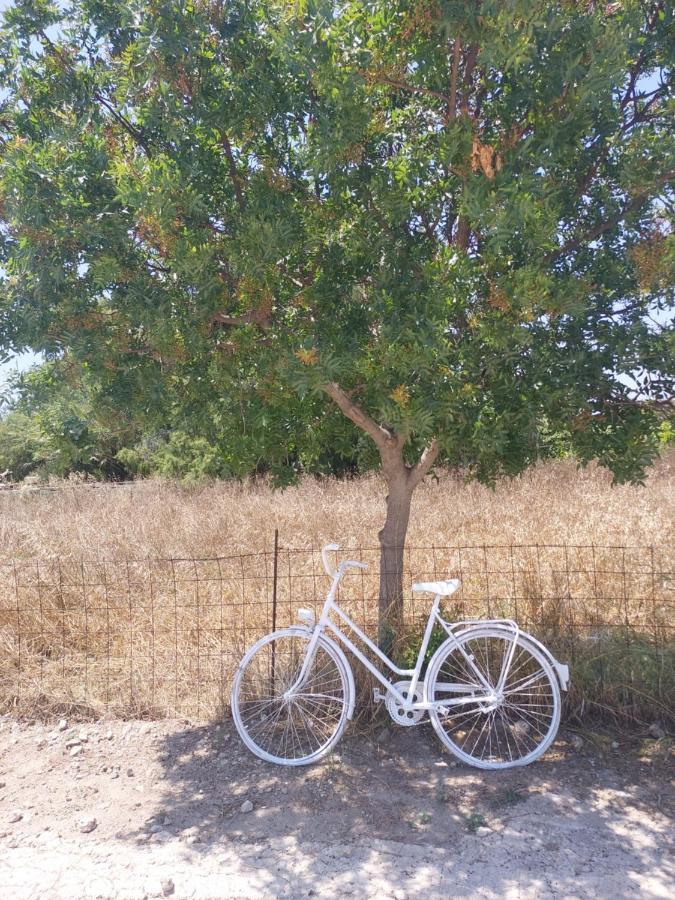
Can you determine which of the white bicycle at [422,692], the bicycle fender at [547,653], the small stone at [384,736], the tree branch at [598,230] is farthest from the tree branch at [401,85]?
the small stone at [384,736]

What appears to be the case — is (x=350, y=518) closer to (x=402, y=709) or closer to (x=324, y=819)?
(x=402, y=709)

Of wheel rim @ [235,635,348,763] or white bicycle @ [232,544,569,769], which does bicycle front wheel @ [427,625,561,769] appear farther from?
wheel rim @ [235,635,348,763]

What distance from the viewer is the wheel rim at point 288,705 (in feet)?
14.8

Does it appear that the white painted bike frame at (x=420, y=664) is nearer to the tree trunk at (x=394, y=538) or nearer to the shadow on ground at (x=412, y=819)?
the shadow on ground at (x=412, y=819)

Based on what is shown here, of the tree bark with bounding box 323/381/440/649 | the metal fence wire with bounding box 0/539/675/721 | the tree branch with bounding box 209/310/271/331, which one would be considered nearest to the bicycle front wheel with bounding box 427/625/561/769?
the metal fence wire with bounding box 0/539/675/721

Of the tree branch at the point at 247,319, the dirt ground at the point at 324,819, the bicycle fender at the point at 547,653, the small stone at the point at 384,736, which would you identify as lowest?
the dirt ground at the point at 324,819

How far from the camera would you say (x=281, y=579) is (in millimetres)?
7480

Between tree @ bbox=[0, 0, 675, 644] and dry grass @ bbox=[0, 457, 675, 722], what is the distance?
1306 mm

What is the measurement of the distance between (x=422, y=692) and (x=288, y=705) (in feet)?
Result: 2.65

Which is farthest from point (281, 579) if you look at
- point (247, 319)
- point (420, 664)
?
point (247, 319)

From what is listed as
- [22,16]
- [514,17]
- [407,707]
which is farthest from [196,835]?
[22,16]

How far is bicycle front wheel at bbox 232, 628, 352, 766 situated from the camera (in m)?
4.45

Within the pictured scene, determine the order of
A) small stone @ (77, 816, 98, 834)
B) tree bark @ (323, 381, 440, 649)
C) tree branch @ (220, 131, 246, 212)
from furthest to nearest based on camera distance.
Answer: tree bark @ (323, 381, 440, 649)
tree branch @ (220, 131, 246, 212)
small stone @ (77, 816, 98, 834)

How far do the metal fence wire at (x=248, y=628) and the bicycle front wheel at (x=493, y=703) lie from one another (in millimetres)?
292
